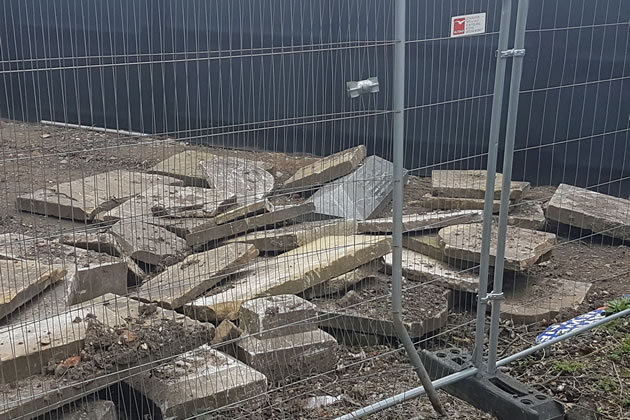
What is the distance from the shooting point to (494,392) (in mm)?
3891

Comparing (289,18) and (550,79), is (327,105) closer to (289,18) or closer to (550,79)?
(289,18)

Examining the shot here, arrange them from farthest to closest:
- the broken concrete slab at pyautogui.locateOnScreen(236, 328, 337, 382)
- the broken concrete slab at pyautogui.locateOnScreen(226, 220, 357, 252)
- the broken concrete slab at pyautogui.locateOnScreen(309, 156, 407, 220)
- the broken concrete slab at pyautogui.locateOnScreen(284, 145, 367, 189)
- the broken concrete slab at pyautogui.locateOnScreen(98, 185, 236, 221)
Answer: the broken concrete slab at pyautogui.locateOnScreen(284, 145, 367, 189) → the broken concrete slab at pyautogui.locateOnScreen(309, 156, 407, 220) → the broken concrete slab at pyautogui.locateOnScreen(98, 185, 236, 221) → the broken concrete slab at pyautogui.locateOnScreen(226, 220, 357, 252) → the broken concrete slab at pyautogui.locateOnScreen(236, 328, 337, 382)

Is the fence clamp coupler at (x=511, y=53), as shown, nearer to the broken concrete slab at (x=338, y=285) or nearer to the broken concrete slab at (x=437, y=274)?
the broken concrete slab at (x=437, y=274)

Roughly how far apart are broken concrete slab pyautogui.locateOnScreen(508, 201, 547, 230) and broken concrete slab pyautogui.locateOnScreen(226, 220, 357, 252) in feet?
5.21

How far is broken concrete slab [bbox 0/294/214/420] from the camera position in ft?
11.0

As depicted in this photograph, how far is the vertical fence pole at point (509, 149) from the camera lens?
3.46 meters

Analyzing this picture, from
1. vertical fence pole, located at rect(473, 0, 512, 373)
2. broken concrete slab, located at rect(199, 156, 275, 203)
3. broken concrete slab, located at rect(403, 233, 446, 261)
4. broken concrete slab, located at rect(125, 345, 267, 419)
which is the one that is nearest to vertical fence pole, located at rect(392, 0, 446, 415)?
vertical fence pole, located at rect(473, 0, 512, 373)

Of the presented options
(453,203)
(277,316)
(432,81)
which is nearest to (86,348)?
Answer: (277,316)

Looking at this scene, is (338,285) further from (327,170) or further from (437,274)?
(327,170)

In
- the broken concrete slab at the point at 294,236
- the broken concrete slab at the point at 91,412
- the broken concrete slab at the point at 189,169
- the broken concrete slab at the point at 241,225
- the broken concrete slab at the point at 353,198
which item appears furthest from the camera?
the broken concrete slab at the point at 189,169

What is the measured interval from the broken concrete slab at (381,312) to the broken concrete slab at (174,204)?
1.16 metres

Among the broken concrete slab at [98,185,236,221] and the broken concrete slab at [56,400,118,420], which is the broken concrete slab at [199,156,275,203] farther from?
the broken concrete slab at [56,400,118,420]

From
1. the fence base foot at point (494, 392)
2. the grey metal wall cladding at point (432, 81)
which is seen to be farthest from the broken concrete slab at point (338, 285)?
the grey metal wall cladding at point (432, 81)

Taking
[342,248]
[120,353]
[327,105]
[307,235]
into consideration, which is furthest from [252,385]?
[327,105]
